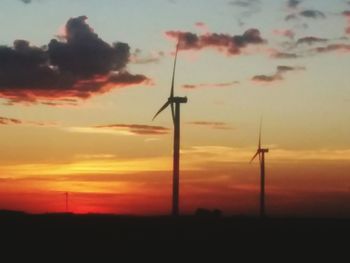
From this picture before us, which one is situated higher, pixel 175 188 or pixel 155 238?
pixel 175 188

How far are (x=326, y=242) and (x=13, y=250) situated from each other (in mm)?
45298

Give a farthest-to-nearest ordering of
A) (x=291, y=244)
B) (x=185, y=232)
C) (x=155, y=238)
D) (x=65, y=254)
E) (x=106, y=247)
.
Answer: (x=185, y=232) → (x=155, y=238) → (x=291, y=244) → (x=106, y=247) → (x=65, y=254)

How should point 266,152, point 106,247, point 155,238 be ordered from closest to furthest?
point 106,247
point 155,238
point 266,152

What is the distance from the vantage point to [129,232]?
11088 cm

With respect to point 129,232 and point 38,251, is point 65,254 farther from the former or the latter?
point 129,232

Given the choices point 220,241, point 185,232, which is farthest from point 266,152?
point 220,241

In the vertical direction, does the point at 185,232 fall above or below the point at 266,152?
below

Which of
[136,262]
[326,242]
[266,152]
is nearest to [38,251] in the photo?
[136,262]

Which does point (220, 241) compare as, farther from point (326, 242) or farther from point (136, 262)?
point (136, 262)

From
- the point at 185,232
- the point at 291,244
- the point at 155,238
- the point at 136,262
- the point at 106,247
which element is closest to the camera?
the point at 136,262

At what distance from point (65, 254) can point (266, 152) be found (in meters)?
97.3

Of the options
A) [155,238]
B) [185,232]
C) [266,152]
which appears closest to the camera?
[155,238]

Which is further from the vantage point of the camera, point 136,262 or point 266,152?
point 266,152

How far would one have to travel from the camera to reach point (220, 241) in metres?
96.3
